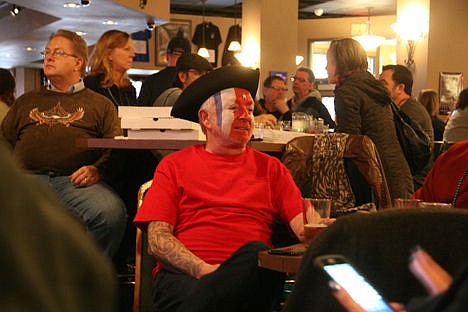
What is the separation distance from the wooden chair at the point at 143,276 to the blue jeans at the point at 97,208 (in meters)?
0.74

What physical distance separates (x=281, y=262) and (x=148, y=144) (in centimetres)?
184

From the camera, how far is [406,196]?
453 centimetres

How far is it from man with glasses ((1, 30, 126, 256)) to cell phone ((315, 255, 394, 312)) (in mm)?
3173

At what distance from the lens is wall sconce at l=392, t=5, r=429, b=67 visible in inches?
413

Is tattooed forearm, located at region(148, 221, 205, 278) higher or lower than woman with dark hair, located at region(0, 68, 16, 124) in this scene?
lower

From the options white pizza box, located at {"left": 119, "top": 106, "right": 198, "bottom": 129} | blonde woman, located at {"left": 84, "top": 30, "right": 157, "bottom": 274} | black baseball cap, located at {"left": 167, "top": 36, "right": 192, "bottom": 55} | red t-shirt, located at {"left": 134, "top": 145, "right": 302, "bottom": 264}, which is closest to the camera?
red t-shirt, located at {"left": 134, "top": 145, "right": 302, "bottom": 264}

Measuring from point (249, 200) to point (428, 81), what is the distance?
8.11 meters

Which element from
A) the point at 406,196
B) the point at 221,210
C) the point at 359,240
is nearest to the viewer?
the point at 359,240

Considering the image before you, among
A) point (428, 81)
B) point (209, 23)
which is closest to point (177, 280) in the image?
point (428, 81)

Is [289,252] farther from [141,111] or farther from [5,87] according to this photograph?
[5,87]

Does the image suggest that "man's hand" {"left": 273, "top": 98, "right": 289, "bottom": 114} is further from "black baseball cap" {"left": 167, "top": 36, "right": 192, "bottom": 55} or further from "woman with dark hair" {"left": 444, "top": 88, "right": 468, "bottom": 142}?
"black baseball cap" {"left": 167, "top": 36, "right": 192, "bottom": 55}

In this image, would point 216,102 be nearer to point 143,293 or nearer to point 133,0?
point 143,293

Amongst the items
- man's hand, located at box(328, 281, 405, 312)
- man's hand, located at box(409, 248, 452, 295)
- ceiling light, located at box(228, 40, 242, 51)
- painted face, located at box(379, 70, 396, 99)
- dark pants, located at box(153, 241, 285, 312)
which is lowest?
dark pants, located at box(153, 241, 285, 312)

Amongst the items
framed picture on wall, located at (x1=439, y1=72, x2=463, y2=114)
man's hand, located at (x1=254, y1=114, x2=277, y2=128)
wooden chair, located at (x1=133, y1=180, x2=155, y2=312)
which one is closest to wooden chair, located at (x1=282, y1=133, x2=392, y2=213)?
wooden chair, located at (x1=133, y1=180, x2=155, y2=312)
